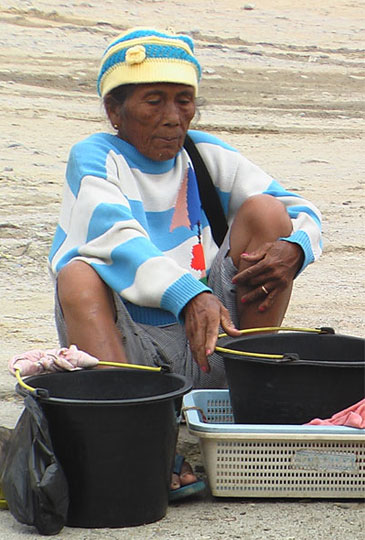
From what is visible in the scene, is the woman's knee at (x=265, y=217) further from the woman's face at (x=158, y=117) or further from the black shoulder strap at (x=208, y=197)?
the woman's face at (x=158, y=117)

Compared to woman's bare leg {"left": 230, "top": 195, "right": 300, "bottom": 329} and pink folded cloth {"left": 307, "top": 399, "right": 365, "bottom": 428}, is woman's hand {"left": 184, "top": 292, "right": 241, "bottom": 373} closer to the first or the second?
pink folded cloth {"left": 307, "top": 399, "right": 365, "bottom": 428}

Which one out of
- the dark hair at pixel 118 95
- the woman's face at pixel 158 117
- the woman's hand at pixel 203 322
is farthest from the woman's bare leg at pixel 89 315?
the dark hair at pixel 118 95

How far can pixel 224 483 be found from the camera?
9.55 ft

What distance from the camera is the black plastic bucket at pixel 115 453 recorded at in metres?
2.62

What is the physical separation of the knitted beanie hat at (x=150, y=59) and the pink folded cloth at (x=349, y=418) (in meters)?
1.11

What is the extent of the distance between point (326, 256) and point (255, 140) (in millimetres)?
4068

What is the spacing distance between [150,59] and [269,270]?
737 mm

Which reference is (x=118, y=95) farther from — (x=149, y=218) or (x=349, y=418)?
(x=349, y=418)

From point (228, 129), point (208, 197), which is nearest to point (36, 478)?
point (208, 197)

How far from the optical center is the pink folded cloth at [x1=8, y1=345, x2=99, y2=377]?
289 centimetres

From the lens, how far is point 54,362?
290 cm

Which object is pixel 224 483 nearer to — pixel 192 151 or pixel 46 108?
pixel 192 151

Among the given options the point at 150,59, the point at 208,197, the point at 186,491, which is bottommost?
the point at 186,491

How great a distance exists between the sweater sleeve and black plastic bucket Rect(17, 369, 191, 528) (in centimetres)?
31
